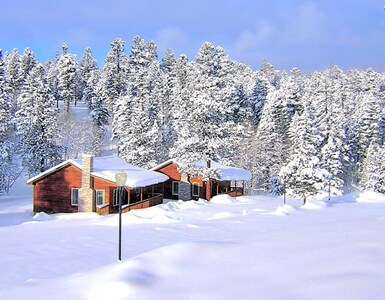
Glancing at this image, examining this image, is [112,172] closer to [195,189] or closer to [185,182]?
[185,182]

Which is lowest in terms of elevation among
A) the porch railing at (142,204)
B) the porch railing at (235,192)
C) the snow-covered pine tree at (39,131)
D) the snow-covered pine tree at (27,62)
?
the porch railing at (235,192)

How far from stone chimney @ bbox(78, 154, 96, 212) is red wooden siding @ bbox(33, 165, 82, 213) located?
0.74 meters

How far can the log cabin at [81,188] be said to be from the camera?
27594 millimetres

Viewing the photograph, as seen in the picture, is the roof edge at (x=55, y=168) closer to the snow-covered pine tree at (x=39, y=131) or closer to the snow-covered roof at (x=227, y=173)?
the snow-covered roof at (x=227, y=173)

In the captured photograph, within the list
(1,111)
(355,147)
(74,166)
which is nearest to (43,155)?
(1,111)

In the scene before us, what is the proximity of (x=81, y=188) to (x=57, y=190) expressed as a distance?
2.21m

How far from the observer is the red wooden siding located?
28609mm

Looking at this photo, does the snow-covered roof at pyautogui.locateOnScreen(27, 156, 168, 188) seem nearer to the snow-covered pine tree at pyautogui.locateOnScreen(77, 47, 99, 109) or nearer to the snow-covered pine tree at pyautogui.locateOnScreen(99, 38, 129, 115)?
the snow-covered pine tree at pyautogui.locateOnScreen(99, 38, 129, 115)

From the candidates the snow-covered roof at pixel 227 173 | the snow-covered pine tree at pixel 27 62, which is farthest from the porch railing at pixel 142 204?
the snow-covered pine tree at pixel 27 62

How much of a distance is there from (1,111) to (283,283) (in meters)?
39.2

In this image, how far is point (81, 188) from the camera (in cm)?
2808

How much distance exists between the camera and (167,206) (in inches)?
1038

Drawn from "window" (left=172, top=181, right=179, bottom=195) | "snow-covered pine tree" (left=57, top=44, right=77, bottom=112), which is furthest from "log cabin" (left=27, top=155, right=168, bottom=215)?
"snow-covered pine tree" (left=57, top=44, right=77, bottom=112)

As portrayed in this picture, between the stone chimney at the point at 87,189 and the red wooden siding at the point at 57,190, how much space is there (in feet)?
2.41
